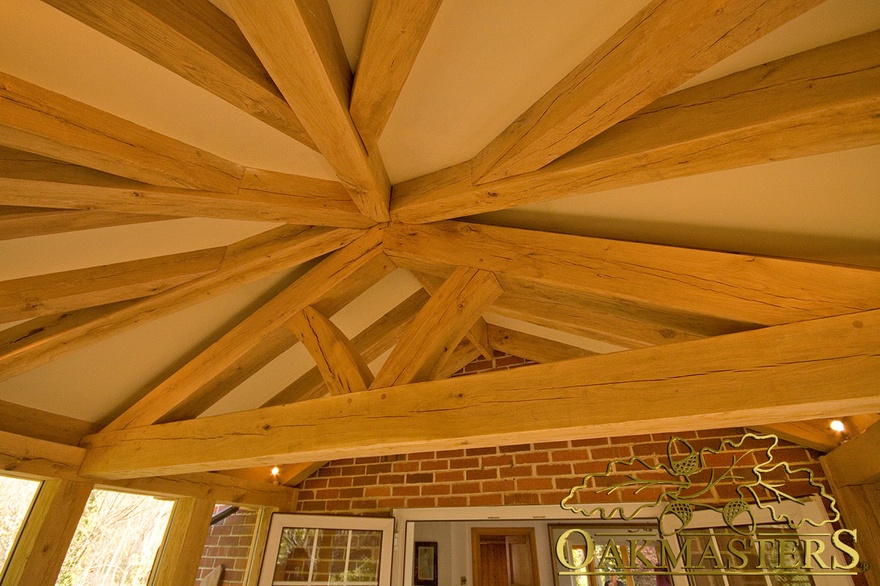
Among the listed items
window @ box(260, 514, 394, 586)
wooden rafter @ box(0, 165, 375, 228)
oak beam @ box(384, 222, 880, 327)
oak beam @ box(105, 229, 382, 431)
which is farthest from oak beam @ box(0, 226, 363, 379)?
window @ box(260, 514, 394, 586)

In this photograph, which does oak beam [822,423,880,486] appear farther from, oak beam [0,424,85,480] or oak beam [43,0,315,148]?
oak beam [0,424,85,480]

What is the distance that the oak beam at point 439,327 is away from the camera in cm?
178

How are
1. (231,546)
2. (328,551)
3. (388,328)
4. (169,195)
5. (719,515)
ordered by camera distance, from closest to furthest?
(169,195)
(719,515)
(388,328)
(328,551)
(231,546)

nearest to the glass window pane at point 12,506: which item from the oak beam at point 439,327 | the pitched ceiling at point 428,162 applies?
the pitched ceiling at point 428,162

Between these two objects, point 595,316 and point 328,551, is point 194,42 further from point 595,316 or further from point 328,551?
point 328,551

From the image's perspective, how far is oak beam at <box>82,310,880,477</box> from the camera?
1.22 meters

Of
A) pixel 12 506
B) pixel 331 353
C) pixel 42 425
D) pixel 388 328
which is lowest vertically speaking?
pixel 12 506

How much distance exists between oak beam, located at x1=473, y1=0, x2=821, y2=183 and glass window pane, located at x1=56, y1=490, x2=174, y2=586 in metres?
2.88

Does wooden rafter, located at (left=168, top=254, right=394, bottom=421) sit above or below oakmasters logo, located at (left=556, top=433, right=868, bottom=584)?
above

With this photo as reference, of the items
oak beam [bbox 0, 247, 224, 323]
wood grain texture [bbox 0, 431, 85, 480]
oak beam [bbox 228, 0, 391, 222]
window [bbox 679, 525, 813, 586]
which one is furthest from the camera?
wood grain texture [bbox 0, 431, 85, 480]

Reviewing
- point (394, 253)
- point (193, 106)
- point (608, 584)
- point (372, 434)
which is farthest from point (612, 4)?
point (608, 584)

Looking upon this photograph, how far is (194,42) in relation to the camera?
0.92 meters

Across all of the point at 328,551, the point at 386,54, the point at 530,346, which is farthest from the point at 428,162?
the point at 328,551

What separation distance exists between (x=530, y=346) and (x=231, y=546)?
2838 millimetres
